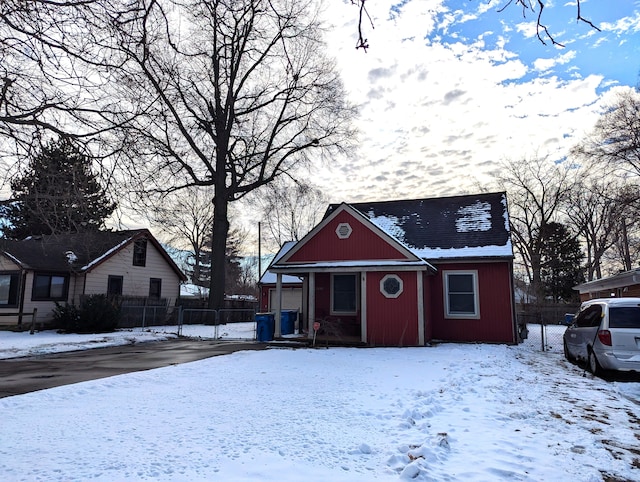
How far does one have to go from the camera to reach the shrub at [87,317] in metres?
18.6

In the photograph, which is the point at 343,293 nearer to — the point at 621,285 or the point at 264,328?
the point at 264,328

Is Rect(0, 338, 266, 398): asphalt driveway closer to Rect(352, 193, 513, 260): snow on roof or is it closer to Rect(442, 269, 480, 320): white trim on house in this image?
Rect(442, 269, 480, 320): white trim on house

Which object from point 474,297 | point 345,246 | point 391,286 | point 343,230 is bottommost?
point 474,297

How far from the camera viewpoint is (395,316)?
553 inches

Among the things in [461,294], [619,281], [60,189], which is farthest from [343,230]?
[619,281]

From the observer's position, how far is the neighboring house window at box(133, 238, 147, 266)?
26078 mm

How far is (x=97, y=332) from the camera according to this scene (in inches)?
747

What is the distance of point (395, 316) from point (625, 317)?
260 inches

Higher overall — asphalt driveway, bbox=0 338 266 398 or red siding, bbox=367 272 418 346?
red siding, bbox=367 272 418 346

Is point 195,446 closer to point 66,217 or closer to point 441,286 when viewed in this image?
point 66,217

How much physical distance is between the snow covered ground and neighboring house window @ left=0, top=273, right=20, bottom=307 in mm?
16238

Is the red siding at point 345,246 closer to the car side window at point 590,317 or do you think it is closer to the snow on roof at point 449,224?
the snow on roof at point 449,224

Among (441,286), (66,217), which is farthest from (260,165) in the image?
(66,217)

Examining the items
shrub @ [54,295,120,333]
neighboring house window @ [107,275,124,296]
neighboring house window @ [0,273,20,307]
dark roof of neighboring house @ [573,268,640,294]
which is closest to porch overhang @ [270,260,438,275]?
shrub @ [54,295,120,333]
